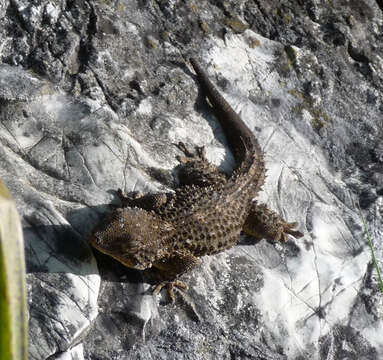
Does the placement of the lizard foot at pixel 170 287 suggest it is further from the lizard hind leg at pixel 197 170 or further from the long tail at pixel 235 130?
the long tail at pixel 235 130

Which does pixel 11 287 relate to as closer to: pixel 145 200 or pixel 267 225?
pixel 145 200

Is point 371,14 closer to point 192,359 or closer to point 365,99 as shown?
point 365,99

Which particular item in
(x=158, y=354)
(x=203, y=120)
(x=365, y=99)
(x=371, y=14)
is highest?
(x=371, y=14)

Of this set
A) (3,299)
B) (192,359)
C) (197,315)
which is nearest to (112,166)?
(197,315)

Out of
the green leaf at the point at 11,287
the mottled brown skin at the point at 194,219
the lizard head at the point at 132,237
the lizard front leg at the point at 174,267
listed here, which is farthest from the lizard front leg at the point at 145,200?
the green leaf at the point at 11,287

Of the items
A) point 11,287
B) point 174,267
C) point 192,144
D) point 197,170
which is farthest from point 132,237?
point 11,287

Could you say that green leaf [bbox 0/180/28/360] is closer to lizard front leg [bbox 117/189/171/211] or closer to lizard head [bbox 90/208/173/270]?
lizard head [bbox 90/208/173/270]
